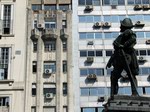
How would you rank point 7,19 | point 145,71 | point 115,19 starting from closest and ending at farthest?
1. point 145,71
2. point 7,19
3. point 115,19

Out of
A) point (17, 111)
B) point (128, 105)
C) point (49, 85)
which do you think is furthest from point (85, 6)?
point (128, 105)

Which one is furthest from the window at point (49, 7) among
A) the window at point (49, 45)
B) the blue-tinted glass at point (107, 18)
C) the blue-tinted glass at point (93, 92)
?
the blue-tinted glass at point (93, 92)

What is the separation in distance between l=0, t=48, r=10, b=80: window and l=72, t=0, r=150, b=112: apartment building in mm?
7144

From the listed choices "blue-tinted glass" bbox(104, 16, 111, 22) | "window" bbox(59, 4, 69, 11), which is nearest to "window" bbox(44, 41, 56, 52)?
"window" bbox(59, 4, 69, 11)

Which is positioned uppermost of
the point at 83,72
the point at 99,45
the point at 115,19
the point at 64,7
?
the point at 64,7

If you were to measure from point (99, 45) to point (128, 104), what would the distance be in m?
33.7

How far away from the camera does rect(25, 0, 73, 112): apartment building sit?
43.1 m

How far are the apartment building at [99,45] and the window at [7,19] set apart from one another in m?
7.19

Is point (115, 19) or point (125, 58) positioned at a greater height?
point (115, 19)

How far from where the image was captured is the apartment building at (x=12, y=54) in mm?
43344

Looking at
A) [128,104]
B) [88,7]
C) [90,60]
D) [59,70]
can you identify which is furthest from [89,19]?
[128,104]

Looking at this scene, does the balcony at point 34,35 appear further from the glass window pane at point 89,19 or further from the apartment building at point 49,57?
the glass window pane at point 89,19

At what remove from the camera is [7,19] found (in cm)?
4753

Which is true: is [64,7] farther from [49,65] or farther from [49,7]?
[49,65]
